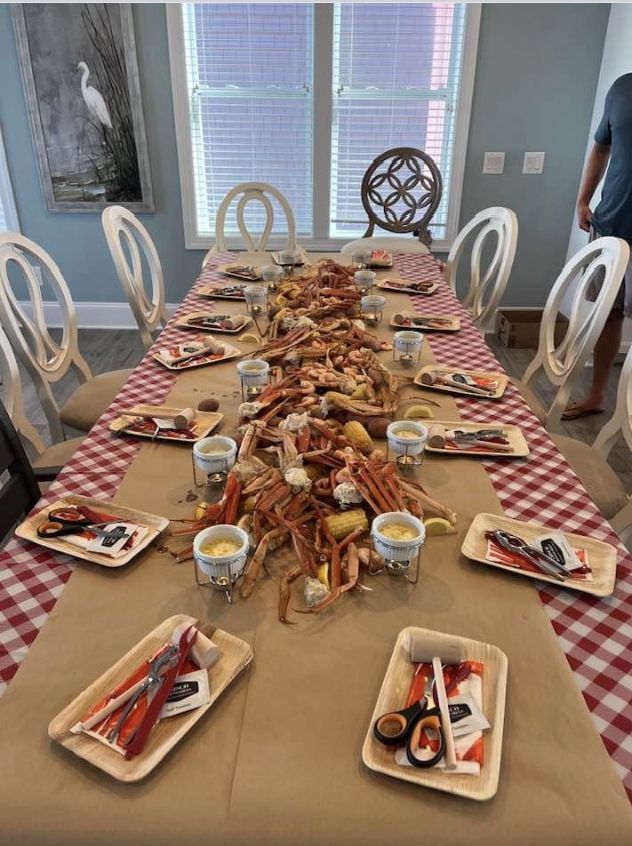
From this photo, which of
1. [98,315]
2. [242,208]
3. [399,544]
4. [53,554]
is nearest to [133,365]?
[98,315]

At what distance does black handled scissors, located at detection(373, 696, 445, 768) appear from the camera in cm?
76

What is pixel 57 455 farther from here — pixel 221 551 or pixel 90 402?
pixel 221 551

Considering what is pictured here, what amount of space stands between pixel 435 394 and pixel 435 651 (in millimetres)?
941

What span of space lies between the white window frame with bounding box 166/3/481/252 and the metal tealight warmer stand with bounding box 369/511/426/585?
10.9 ft

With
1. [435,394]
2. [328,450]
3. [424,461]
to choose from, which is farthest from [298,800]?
[435,394]

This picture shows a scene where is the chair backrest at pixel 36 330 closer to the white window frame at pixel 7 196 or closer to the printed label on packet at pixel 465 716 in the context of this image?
the printed label on packet at pixel 465 716

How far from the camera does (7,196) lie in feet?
13.1

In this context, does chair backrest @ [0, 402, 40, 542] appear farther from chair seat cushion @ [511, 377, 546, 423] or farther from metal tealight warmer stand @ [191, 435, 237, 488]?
chair seat cushion @ [511, 377, 546, 423]

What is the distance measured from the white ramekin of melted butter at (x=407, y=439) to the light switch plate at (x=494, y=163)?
10.1 feet

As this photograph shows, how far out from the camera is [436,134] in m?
3.92

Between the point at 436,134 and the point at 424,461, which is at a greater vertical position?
the point at 436,134

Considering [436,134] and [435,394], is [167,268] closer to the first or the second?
[436,134]

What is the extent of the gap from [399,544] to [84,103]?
12.0ft

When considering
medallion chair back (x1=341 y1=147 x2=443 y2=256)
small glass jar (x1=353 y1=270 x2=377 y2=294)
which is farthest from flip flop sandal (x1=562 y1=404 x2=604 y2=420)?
small glass jar (x1=353 y1=270 x2=377 y2=294)
